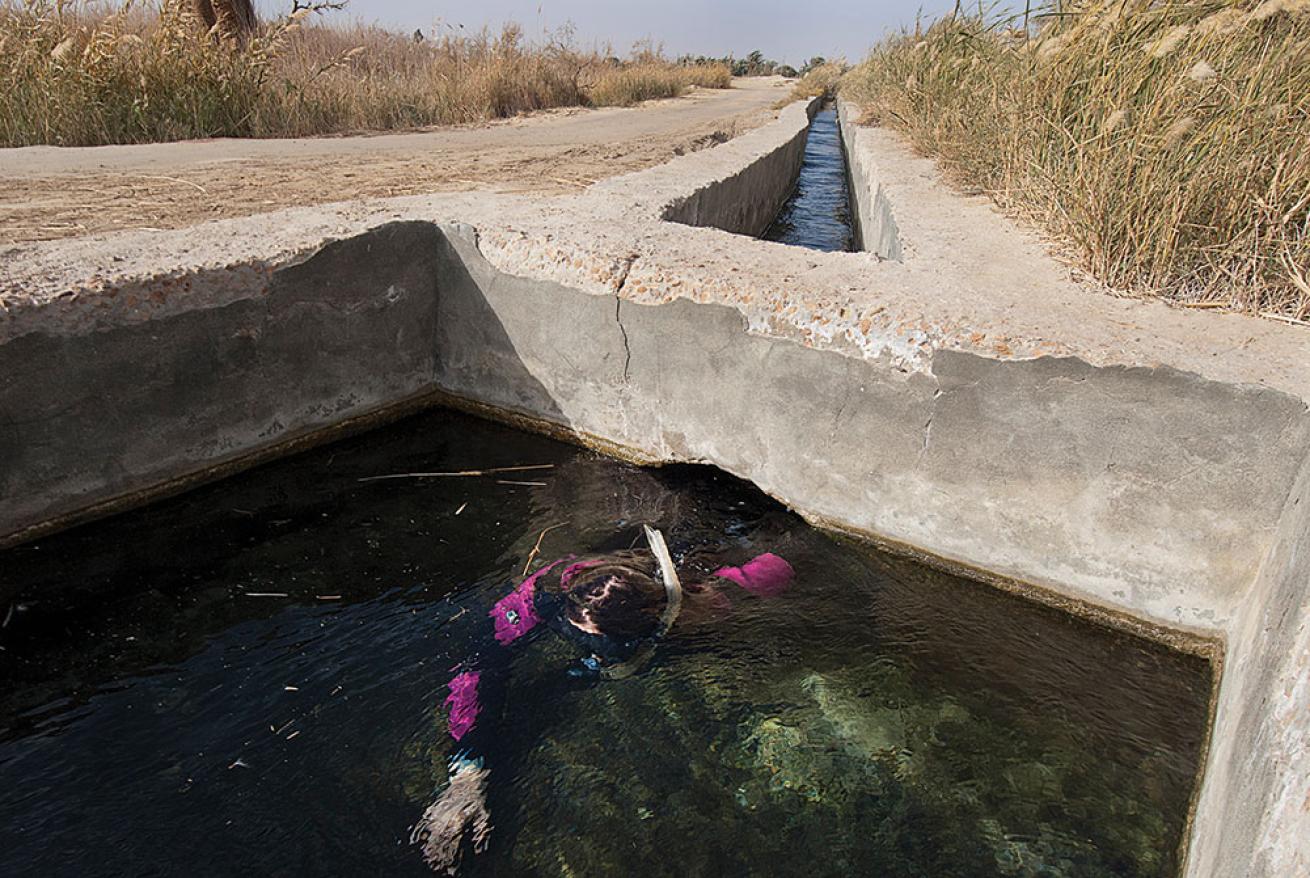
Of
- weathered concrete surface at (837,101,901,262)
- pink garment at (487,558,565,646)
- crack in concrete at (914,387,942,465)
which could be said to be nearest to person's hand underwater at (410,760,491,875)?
pink garment at (487,558,565,646)

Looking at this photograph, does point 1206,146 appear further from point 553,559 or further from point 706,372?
point 553,559

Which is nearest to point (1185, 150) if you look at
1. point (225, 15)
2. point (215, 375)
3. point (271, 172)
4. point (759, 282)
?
point (759, 282)

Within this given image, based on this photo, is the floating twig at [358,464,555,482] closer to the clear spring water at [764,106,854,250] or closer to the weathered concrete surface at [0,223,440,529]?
the weathered concrete surface at [0,223,440,529]

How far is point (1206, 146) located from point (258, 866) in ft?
13.7

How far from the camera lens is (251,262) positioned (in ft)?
11.7

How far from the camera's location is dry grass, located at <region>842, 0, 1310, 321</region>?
331 cm

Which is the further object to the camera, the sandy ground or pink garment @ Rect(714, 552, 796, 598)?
the sandy ground

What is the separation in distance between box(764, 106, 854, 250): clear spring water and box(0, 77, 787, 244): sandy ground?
1404 mm

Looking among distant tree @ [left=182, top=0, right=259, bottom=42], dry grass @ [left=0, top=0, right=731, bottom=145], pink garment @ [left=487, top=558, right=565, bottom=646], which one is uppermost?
distant tree @ [left=182, top=0, right=259, bottom=42]

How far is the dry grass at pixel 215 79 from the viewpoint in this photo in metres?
6.97

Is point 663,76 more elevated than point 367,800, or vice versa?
point 663,76

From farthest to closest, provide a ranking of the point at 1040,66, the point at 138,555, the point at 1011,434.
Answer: the point at 1040,66 < the point at 138,555 < the point at 1011,434

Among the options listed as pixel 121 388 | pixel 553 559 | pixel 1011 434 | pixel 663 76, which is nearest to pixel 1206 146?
pixel 1011 434

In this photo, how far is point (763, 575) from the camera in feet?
10.7
